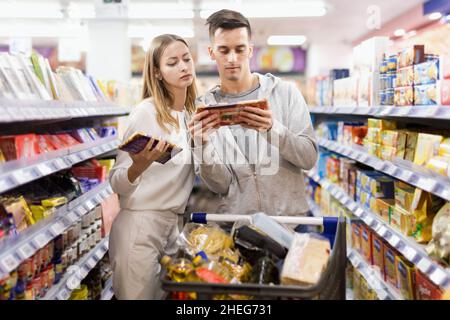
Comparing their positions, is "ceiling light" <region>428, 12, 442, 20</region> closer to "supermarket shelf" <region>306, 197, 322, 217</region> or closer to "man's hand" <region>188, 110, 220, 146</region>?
"supermarket shelf" <region>306, 197, 322, 217</region>

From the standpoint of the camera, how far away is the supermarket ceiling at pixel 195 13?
8258 millimetres

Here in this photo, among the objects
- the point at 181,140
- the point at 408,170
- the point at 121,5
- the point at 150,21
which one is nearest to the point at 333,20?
the point at 150,21

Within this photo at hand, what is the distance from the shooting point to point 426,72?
2482 mm

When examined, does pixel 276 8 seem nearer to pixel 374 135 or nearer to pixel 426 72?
pixel 374 135

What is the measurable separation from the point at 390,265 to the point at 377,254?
290 mm

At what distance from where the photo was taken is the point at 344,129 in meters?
4.25

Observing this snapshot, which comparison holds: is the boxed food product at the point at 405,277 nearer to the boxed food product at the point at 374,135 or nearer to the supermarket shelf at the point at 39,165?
the boxed food product at the point at 374,135

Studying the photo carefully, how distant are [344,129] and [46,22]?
Result: 828 centimetres

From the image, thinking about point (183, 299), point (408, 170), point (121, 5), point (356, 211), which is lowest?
point (356, 211)

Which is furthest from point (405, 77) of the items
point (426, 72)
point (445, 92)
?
point (445, 92)

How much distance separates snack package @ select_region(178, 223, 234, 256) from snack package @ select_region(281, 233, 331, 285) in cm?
29

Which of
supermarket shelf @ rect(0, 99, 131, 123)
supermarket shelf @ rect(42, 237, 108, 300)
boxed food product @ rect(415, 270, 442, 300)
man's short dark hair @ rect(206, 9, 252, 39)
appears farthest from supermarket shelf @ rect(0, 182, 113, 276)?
boxed food product @ rect(415, 270, 442, 300)

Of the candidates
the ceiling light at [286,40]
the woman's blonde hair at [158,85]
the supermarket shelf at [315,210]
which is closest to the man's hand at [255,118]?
the woman's blonde hair at [158,85]
